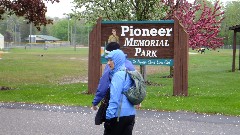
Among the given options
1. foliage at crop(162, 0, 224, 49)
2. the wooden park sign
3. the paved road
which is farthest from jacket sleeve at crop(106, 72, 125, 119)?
foliage at crop(162, 0, 224, 49)

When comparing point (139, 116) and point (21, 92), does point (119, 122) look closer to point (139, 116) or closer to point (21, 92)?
point (139, 116)

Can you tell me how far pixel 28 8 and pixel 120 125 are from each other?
11.9 meters

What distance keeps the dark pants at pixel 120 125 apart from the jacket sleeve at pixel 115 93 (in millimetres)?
98

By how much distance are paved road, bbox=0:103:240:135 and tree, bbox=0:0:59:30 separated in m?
5.76

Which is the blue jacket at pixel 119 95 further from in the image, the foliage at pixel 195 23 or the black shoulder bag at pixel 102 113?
the foliage at pixel 195 23

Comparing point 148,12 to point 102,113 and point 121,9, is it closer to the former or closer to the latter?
point 121,9

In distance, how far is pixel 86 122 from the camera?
31.6 feet

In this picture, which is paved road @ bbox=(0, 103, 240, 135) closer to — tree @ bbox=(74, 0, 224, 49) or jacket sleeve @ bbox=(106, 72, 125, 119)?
jacket sleeve @ bbox=(106, 72, 125, 119)

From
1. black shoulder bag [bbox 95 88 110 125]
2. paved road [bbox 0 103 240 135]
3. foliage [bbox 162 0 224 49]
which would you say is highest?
foliage [bbox 162 0 224 49]

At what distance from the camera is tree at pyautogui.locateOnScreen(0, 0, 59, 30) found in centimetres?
1619

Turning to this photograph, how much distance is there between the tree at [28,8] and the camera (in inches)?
637

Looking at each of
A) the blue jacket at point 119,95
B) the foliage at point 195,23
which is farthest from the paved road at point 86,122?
the foliage at point 195,23

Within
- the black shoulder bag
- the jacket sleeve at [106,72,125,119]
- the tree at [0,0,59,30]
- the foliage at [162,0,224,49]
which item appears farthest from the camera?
the foliage at [162,0,224,49]

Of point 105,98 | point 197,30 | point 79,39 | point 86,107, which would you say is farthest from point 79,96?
point 79,39
